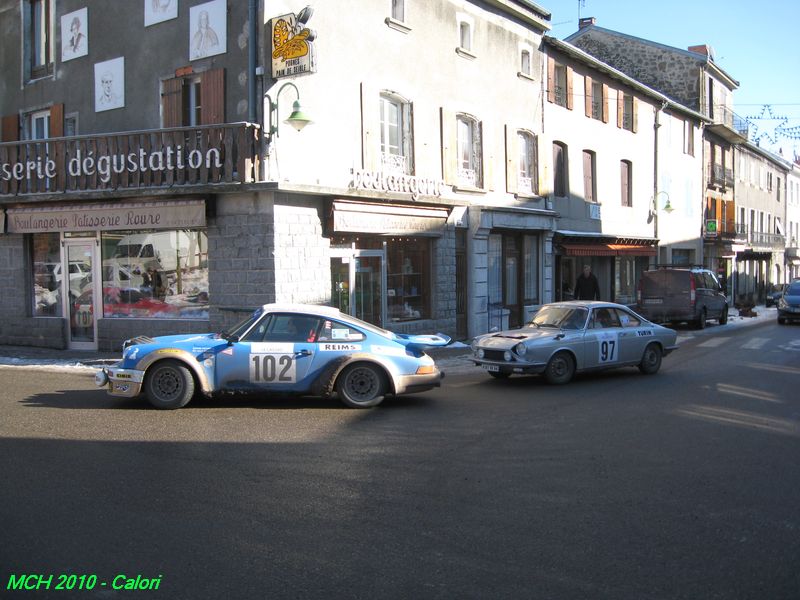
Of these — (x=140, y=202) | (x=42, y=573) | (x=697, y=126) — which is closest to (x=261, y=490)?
(x=42, y=573)

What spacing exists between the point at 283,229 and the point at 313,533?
9.32 metres

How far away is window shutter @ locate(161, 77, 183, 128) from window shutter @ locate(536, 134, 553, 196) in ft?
36.7

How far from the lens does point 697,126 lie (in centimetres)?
3528

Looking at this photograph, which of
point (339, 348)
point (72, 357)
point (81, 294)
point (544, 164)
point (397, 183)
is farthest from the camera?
point (544, 164)

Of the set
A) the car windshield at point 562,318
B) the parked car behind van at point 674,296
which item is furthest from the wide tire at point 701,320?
the car windshield at point 562,318

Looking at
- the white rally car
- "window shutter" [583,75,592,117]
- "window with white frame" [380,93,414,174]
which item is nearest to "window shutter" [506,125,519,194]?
"window with white frame" [380,93,414,174]

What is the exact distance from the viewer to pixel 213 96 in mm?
13883

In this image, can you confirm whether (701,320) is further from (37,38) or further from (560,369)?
(37,38)

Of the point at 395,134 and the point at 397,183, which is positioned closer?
the point at 397,183

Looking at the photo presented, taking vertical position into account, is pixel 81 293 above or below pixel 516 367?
above

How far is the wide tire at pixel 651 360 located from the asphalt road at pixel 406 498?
3002mm

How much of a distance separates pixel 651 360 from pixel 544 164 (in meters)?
10.4

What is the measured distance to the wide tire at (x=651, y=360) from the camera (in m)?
12.9

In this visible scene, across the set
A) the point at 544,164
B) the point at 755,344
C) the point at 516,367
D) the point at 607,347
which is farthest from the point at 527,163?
the point at 516,367
